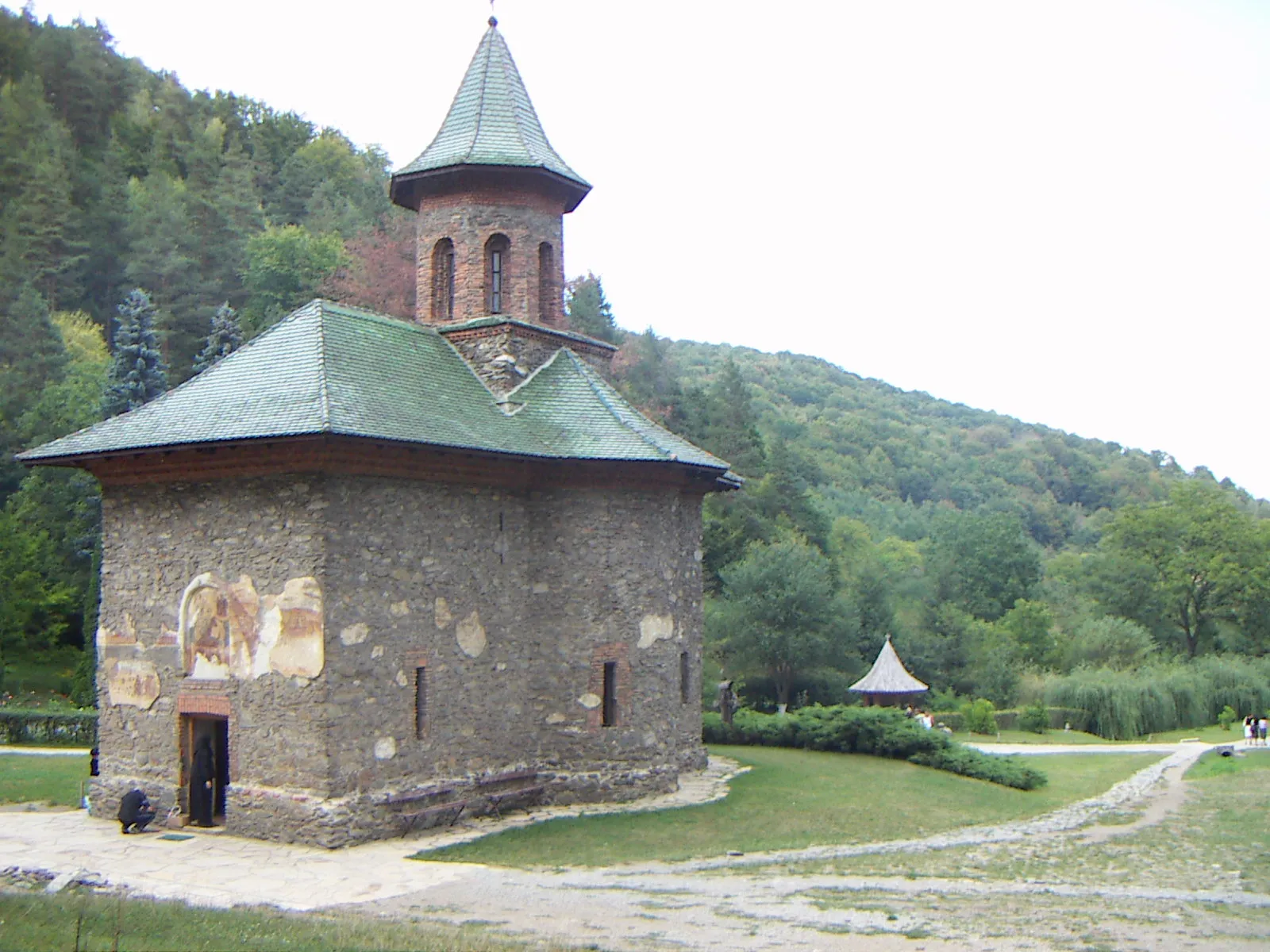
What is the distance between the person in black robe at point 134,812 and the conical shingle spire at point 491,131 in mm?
12535

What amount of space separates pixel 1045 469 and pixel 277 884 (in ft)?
344

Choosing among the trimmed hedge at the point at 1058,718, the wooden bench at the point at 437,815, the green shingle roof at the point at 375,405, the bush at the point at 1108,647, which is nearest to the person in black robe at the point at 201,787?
the wooden bench at the point at 437,815

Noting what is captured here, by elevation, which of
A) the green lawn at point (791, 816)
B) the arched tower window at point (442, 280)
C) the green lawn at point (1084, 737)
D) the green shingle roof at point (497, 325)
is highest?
the arched tower window at point (442, 280)

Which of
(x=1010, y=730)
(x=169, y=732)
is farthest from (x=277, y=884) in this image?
(x=1010, y=730)

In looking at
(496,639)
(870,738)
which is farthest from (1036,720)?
(496,639)

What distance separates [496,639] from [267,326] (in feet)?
115

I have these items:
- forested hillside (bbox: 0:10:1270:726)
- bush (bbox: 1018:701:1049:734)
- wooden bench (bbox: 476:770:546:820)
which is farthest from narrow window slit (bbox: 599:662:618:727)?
bush (bbox: 1018:701:1049:734)

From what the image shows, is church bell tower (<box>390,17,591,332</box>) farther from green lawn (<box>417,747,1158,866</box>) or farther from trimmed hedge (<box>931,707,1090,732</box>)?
trimmed hedge (<box>931,707,1090,732</box>)

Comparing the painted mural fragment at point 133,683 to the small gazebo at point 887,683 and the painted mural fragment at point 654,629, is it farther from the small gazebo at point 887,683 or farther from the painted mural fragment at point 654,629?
the small gazebo at point 887,683

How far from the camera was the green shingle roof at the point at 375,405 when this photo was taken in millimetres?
17297

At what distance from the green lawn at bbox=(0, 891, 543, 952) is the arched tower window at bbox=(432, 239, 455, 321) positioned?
13866 mm

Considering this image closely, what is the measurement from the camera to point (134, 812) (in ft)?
56.5

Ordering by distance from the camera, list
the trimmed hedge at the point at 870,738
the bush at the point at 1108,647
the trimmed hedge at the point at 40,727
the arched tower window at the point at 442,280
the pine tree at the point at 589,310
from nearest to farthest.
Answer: the arched tower window at the point at 442,280 < the trimmed hedge at the point at 870,738 < the trimmed hedge at the point at 40,727 < the bush at the point at 1108,647 < the pine tree at the point at 589,310

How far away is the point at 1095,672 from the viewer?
47.8 metres
